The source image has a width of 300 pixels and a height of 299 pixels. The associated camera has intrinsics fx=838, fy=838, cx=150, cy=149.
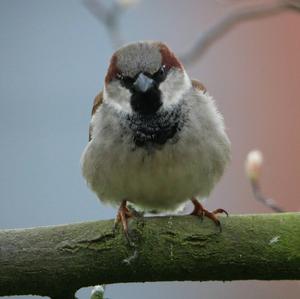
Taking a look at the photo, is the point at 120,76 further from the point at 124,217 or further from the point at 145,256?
the point at 145,256

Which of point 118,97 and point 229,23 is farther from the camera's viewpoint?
point 229,23

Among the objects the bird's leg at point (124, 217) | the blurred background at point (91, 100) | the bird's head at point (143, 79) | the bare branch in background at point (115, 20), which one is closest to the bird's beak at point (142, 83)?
the bird's head at point (143, 79)

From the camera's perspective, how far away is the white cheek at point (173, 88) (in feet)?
8.69

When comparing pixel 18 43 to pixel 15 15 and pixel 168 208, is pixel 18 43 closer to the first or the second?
pixel 15 15

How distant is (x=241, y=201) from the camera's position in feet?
19.4

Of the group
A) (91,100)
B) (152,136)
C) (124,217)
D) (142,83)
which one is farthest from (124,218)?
(91,100)

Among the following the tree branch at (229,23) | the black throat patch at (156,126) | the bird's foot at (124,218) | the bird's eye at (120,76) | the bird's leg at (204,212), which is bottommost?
the bird's leg at (204,212)

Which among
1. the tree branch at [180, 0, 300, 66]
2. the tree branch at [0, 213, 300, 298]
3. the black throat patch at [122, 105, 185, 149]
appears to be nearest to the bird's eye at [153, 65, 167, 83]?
the black throat patch at [122, 105, 185, 149]

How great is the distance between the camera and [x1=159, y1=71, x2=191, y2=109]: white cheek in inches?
104

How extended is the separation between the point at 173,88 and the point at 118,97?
0.58 ft

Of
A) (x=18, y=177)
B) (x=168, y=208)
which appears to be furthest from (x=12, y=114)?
(x=168, y=208)

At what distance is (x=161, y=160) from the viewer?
8.38 ft

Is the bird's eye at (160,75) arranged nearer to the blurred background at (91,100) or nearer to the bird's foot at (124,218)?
the bird's foot at (124,218)

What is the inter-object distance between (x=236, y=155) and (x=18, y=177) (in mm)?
1547
